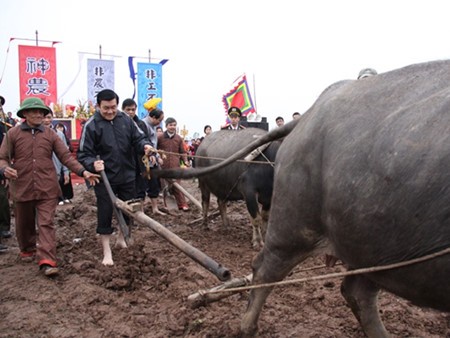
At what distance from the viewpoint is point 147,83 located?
18.0 metres

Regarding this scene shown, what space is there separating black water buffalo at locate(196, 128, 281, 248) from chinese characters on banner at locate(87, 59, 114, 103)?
11.0 m

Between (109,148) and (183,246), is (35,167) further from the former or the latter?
(183,246)

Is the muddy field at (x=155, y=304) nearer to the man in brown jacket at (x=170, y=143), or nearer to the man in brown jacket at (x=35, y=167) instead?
the man in brown jacket at (x=35, y=167)

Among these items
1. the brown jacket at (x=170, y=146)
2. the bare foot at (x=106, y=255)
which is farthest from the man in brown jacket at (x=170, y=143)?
the bare foot at (x=106, y=255)

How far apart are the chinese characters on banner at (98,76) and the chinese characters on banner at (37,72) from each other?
4.32 feet

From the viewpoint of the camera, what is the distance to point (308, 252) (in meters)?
2.74

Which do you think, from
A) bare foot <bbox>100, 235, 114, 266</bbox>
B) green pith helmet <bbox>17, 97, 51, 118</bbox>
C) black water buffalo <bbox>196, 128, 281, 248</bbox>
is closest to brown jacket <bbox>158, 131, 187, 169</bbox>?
black water buffalo <bbox>196, 128, 281, 248</bbox>

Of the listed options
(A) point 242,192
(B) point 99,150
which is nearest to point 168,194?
(A) point 242,192

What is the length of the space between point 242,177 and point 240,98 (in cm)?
954

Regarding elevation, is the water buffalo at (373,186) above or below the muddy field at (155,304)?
above

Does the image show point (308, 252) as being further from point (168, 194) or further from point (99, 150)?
point (168, 194)

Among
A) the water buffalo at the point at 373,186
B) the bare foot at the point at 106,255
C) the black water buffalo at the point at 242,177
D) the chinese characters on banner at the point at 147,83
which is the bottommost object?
the bare foot at the point at 106,255

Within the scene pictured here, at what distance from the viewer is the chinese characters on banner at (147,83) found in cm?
1781

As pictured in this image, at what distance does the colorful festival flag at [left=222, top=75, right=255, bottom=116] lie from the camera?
1498 centimetres
